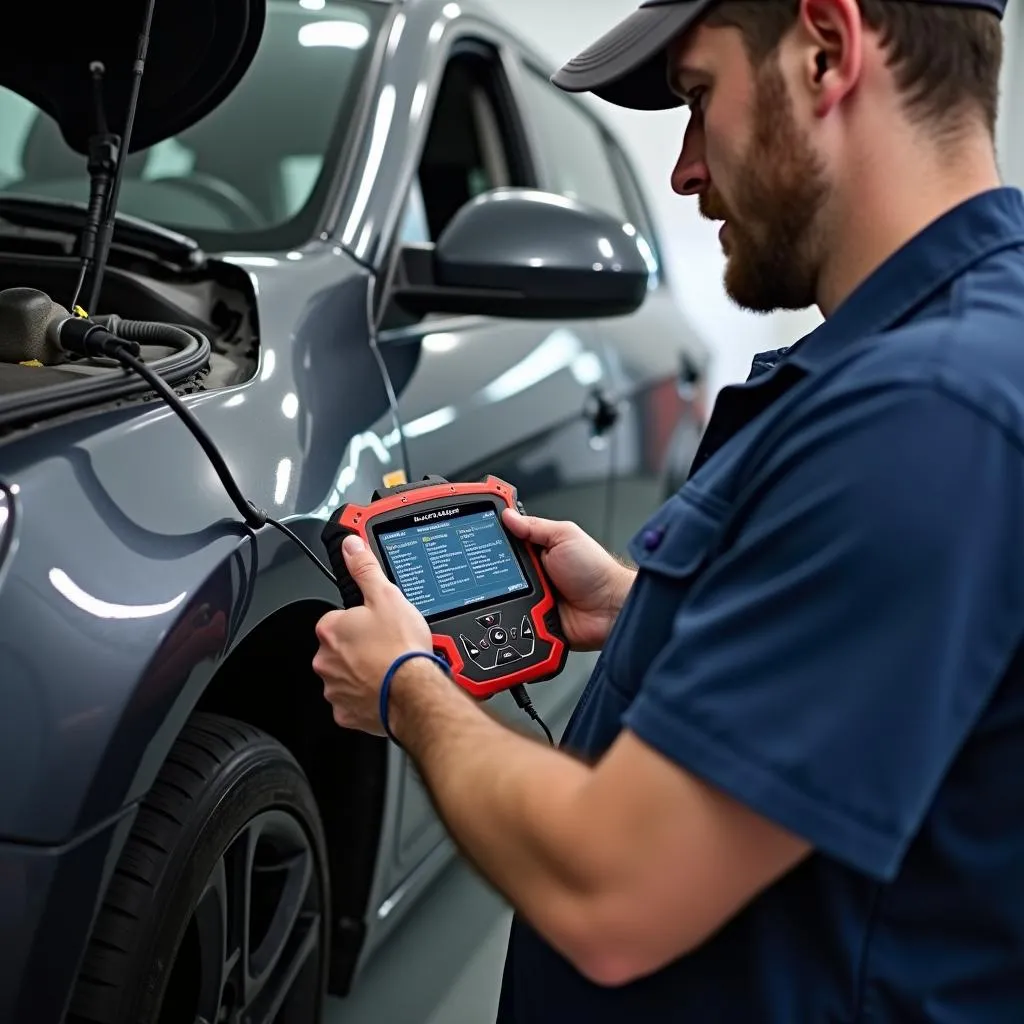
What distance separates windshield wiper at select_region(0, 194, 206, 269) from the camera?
1.44 meters

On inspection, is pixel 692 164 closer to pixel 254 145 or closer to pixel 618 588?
pixel 618 588

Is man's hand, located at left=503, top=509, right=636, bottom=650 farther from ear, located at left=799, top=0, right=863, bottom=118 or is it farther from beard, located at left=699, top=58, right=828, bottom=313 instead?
ear, located at left=799, top=0, right=863, bottom=118

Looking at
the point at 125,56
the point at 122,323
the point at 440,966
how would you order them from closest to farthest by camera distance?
the point at 122,323
the point at 125,56
the point at 440,966

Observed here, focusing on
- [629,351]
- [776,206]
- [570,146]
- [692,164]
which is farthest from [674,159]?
[776,206]

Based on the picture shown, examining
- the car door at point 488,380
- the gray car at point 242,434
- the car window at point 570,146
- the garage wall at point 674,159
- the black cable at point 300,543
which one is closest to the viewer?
the gray car at point 242,434

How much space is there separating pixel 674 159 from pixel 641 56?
4233 mm

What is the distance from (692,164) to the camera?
102 cm

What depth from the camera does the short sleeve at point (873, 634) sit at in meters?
0.68

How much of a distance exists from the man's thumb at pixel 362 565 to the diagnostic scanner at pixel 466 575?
11 mm

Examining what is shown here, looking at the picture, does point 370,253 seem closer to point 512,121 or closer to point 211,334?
point 211,334

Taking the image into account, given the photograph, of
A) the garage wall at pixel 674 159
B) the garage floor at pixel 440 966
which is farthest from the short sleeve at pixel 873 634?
the garage wall at pixel 674 159

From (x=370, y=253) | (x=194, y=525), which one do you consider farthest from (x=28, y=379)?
(x=370, y=253)

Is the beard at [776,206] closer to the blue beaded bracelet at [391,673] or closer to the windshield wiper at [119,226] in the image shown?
the blue beaded bracelet at [391,673]

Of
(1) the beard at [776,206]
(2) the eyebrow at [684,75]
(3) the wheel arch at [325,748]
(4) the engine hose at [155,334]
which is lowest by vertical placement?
(3) the wheel arch at [325,748]
